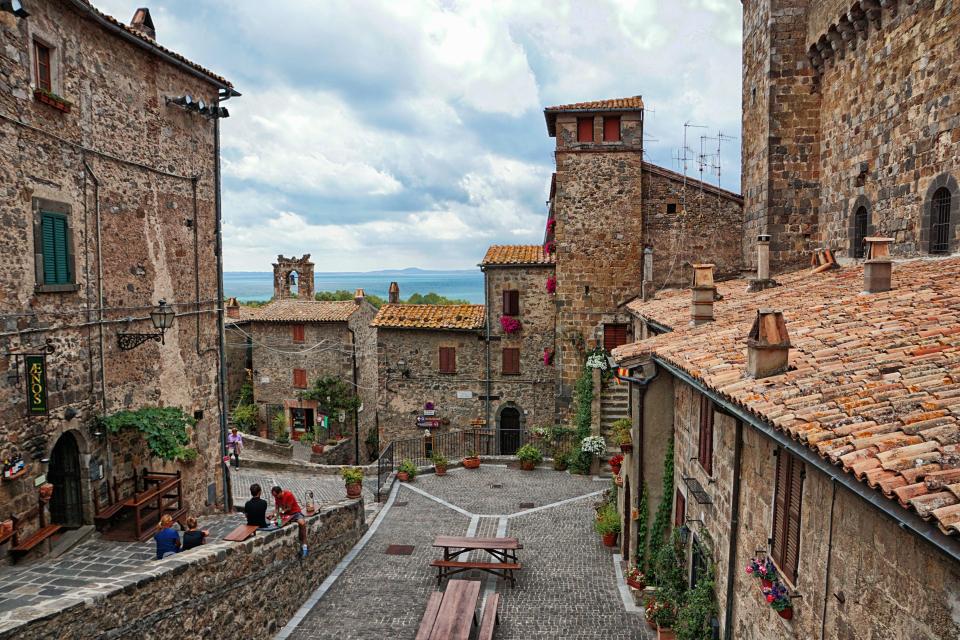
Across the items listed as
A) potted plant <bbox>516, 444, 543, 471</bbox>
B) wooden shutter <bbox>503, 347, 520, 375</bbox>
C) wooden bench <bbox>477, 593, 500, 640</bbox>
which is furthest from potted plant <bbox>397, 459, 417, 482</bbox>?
wooden bench <bbox>477, 593, 500, 640</bbox>

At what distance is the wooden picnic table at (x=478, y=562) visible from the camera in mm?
13477

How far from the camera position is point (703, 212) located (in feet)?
79.7

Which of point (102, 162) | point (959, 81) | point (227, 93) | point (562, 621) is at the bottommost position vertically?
point (562, 621)

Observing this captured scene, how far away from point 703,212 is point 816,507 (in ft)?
66.2

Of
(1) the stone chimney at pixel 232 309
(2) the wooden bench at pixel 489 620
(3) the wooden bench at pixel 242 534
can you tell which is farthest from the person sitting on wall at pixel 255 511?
(1) the stone chimney at pixel 232 309

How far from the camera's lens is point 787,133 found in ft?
60.2

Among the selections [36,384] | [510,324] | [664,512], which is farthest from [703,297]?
[510,324]

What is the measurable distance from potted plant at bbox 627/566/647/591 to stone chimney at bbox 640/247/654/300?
12.3 metres

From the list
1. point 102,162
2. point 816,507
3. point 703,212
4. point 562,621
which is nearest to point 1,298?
point 102,162

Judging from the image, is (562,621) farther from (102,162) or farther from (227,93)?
(227,93)

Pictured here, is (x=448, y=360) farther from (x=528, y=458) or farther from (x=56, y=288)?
(x=56, y=288)

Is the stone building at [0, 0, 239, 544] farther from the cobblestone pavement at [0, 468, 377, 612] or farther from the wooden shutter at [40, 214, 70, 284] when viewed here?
the cobblestone pavement at [0, 468, 377, 612]

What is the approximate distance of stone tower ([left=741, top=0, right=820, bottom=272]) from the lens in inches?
714

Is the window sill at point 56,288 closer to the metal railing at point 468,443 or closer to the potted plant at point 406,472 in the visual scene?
the potted plant at point 406,472
